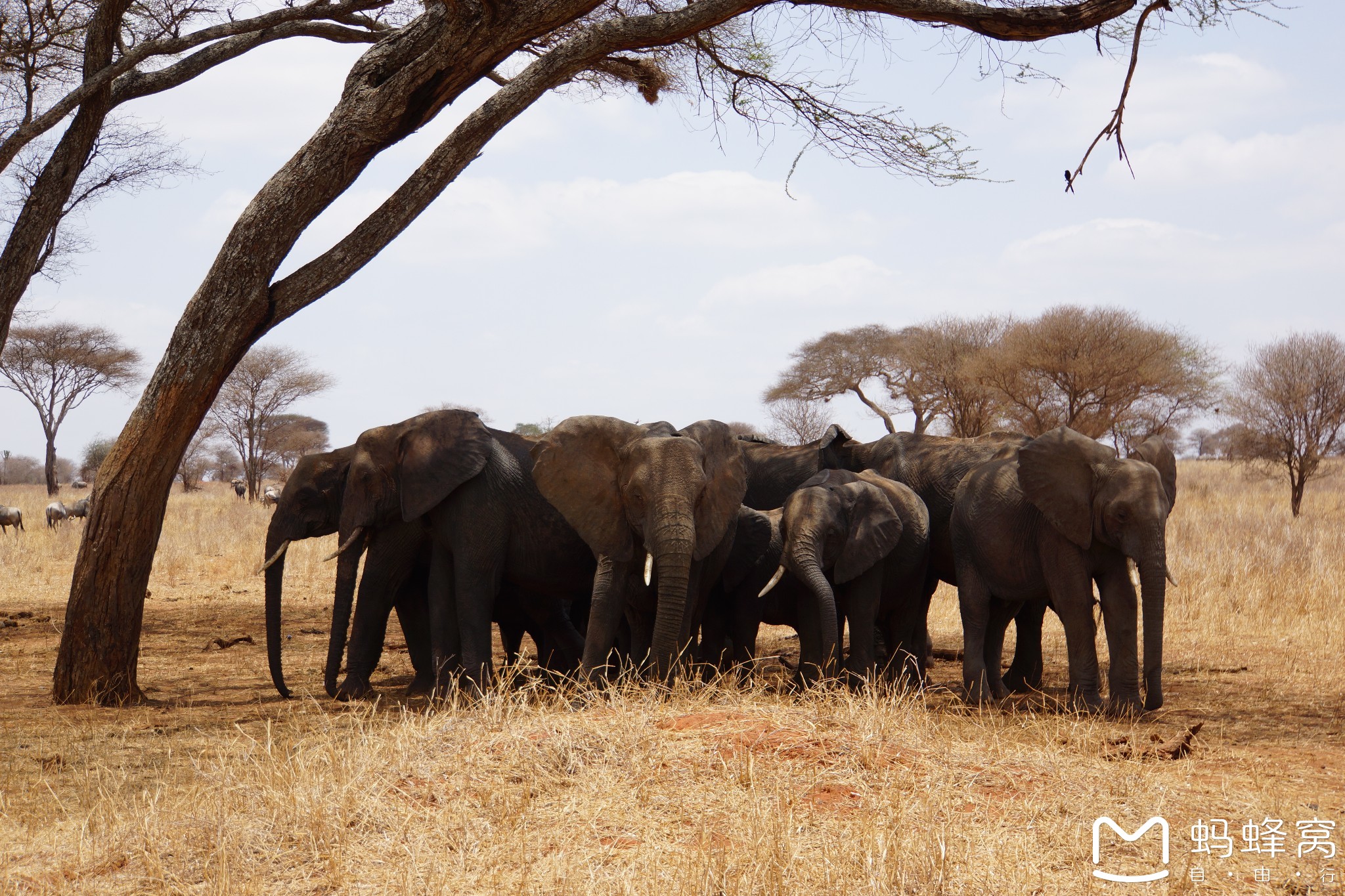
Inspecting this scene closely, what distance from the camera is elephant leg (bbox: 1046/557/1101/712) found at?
7.59 meters

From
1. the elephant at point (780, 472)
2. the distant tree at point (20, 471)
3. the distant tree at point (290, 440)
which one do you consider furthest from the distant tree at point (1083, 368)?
the distant tree at point (20, 471)

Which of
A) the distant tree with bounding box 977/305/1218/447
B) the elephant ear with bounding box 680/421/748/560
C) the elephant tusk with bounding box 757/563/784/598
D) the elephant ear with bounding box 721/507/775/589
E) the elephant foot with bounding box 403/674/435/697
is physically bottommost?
the elephant foot with bounding box 403/674/435/697

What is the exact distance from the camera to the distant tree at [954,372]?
1232 inches

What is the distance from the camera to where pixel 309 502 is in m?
8.95

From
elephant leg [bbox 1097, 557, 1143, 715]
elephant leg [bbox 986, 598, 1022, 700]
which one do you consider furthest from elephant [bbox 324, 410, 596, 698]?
elephant leg [bbox 1097, 557, 1143, 715]

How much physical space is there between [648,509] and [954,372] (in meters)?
27.1

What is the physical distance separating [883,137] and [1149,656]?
205 inches

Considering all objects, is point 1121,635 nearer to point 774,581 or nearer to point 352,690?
point 774,581

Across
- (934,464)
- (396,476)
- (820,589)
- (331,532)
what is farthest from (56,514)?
(820,589)

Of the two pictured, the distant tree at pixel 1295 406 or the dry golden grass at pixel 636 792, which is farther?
the distant tree at pixel 1295 406

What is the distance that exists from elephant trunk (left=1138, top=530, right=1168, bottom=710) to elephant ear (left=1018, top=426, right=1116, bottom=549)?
39 cm

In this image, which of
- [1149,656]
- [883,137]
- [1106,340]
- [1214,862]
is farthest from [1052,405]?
[1214,862]

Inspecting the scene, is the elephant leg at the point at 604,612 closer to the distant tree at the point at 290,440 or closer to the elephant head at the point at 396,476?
the elephant head at the point at 396,476

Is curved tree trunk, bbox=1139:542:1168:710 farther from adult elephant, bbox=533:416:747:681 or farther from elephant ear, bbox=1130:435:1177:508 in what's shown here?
adult elephant, bbox=533:416:747:681
